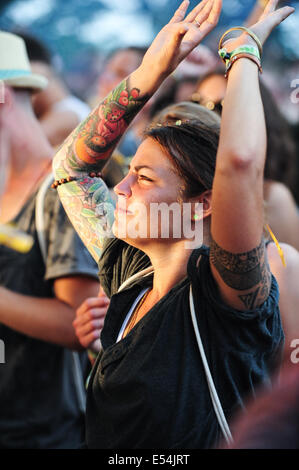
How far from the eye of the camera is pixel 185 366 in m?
1.28

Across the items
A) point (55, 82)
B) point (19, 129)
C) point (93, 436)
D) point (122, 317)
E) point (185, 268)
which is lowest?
point (93, 436)

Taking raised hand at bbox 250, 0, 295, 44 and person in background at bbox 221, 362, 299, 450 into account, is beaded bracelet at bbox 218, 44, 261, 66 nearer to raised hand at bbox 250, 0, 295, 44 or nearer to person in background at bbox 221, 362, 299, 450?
raised hand at bbox 250, 0, 295, 44

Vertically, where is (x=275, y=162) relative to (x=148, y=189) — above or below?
above

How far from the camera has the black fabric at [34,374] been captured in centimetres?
210

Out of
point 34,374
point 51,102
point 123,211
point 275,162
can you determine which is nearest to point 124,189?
point 123,211

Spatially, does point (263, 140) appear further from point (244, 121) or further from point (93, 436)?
point (93, 436)

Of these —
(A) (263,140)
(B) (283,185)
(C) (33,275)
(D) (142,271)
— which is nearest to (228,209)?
(A) (263,140)

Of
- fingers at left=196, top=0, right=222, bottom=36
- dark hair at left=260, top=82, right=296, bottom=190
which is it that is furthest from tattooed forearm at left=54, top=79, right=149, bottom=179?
dark hair at left=260, top=82, right=296, bottom=190

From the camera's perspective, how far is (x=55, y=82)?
3.42 metres

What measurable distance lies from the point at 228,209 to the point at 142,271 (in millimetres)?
427

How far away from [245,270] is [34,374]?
121 centimetres

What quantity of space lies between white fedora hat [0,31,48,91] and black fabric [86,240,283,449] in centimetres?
128

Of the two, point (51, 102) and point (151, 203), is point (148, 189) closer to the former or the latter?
point (151, 203)

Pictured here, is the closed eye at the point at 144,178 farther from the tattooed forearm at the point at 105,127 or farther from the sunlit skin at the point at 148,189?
the tattooed forearm at the point at 105,127
